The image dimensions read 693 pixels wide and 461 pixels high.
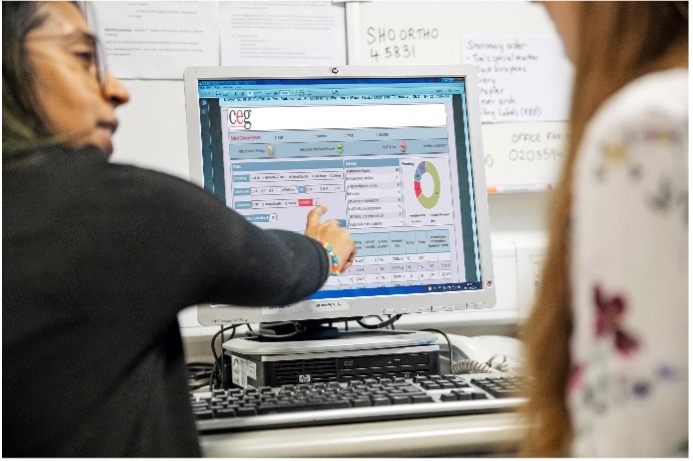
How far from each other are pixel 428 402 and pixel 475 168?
469mm

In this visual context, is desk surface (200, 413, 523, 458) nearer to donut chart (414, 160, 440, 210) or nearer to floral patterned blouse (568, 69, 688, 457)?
floral patterned blouse (568, 69, 688, 457)

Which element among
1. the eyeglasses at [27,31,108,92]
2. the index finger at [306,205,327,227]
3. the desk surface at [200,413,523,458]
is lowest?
the desk surface at [200,413,523,458]

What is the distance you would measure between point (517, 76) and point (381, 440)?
41.9 inches

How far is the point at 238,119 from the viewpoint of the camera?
1120mm

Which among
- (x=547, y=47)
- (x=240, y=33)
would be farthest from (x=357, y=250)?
(x=547, y=47)

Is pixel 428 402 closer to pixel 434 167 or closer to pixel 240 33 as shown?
pixel 434 167

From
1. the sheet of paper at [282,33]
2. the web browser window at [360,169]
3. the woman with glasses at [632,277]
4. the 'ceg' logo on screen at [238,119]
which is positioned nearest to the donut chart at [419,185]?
the web browser window at [360,169]

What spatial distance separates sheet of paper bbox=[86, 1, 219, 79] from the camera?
57.7 inches

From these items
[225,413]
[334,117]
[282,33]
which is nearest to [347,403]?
[225,413]

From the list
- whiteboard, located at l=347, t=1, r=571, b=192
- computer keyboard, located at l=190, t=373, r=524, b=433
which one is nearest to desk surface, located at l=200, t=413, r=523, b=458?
computer keyboard, located at l=190, t=373, r=524, b=433

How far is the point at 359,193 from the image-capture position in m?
1.14

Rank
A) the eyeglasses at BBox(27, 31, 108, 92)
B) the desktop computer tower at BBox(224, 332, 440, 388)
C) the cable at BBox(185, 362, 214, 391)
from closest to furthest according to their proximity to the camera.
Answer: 1. the eyeglasses at BBox(27, 31, 108, 92)
2. the desktop computer tower at BBox(224, 332, 440, 388)
3. the cable at BBox(185, 362, 214, 391)

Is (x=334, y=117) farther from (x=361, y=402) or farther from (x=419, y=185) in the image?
(x=361, y=402)

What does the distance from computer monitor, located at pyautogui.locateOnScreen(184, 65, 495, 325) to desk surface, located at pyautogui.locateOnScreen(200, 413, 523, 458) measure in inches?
13.8
